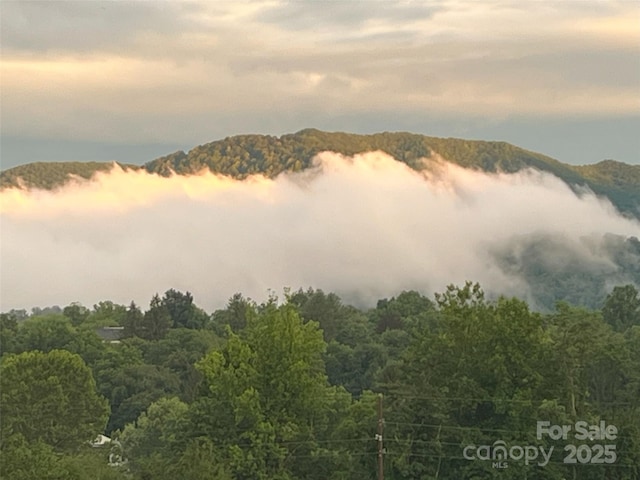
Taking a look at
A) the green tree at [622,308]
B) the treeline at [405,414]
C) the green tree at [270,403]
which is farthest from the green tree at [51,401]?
the green tree at [622,308]

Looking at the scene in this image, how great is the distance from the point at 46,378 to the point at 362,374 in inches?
1133

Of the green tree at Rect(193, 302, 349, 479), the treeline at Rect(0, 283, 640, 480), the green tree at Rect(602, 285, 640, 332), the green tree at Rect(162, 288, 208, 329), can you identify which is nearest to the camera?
the treeline at Rect(0, 283, 640, 480)

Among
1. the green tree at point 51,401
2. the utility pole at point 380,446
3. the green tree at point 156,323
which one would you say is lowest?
the green tree at point 156,323

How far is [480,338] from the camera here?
50906 mm

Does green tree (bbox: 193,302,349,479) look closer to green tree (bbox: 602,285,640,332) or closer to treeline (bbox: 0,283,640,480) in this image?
treeline (bbox: 0,283,640,480)

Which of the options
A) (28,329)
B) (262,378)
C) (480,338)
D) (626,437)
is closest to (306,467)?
(262,378)

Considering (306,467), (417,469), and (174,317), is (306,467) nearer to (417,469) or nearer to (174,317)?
(417,469)

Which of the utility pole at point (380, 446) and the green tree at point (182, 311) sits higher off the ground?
the utility pole at point (380, 446)

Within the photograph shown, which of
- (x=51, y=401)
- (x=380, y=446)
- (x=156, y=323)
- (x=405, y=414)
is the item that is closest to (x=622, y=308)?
(x=156, y=323)

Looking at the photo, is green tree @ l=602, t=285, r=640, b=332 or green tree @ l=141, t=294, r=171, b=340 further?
green tree @ l=141, t=294, r=171, b=340

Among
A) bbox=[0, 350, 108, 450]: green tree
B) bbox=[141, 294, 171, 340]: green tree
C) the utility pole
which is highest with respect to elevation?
the utility pole

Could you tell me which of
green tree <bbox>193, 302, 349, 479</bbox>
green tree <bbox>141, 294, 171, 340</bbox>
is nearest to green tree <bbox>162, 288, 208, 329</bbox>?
green tree <bbox>141, 294, 171, 340</bbox>

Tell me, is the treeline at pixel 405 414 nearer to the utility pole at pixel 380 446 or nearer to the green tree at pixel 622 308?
the utility pole at pixel 380 446

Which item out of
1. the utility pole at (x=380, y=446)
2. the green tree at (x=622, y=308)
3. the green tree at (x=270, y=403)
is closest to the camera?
the utility pole at (x=380, y=446)
